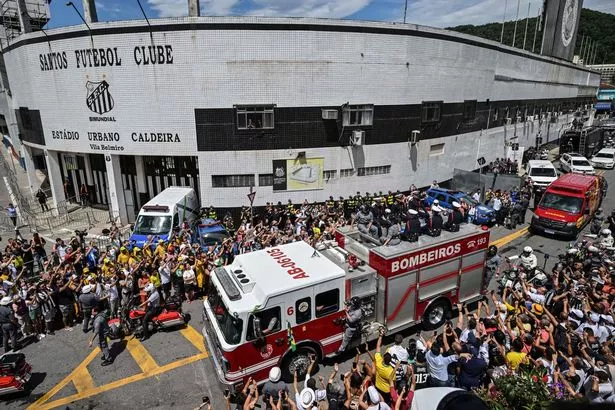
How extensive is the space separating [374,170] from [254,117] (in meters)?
7.53

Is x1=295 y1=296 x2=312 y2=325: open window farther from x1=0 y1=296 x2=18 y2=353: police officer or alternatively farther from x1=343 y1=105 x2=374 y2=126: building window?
x1=343 y1=105 x2=374 y2=126: building window

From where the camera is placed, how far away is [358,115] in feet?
63.9

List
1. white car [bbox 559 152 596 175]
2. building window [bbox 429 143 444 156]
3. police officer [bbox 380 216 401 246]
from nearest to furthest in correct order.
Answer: police officer [bbox 380 216 401 246] < building window [bbox 429 143 444 156] < white car [bbox 559 152 596 175]

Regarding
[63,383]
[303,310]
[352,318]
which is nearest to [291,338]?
[303,310]

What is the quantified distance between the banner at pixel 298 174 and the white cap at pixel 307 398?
1397 cm

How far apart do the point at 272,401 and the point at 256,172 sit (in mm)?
13758

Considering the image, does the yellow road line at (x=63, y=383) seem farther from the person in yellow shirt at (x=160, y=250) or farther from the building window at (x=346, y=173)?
the building window at (x=346, y=173)

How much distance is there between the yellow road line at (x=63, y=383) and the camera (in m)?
7.96

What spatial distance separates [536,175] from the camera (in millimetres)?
24922

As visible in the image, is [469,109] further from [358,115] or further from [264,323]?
[264,323]

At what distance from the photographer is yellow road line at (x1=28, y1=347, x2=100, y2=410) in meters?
7.96

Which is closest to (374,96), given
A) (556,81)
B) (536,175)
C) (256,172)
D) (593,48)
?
(256,172)

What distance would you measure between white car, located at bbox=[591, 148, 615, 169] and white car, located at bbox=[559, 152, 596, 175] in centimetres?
473

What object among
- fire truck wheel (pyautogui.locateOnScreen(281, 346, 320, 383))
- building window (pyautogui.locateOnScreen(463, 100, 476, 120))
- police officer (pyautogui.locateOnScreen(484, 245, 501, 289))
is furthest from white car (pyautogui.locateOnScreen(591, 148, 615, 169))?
fire truck wheel (pyautogui.locateOnScreen(281, 346, 320, 383))
